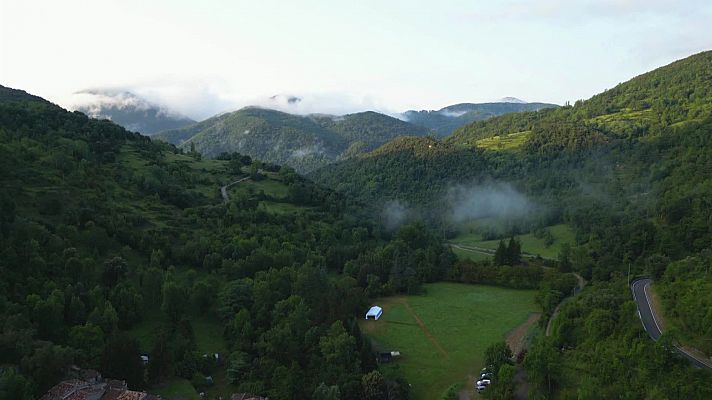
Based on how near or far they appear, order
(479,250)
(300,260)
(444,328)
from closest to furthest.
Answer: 1. (444,328)
2. (300,260)
3. (479,250)

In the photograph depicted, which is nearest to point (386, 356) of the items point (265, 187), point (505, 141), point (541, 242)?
point (541, 242)

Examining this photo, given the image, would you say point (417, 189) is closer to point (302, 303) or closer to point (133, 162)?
point (133, 162)

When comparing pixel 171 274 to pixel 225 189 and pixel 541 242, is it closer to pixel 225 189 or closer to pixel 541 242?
pixel 225 189

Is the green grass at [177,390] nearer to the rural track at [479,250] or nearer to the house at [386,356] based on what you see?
the house at [386,356]

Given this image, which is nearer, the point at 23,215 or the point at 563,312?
the point at 563,312

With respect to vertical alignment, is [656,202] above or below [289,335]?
above

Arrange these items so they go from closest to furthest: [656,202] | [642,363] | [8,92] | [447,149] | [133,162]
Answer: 1. [642,363]
2. [656,202]
3. [133,162]
4. [8,92]
5. [447,149]

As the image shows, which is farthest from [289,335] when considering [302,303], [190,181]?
[190,181]

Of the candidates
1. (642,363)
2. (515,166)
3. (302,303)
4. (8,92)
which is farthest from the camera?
(515,166)
